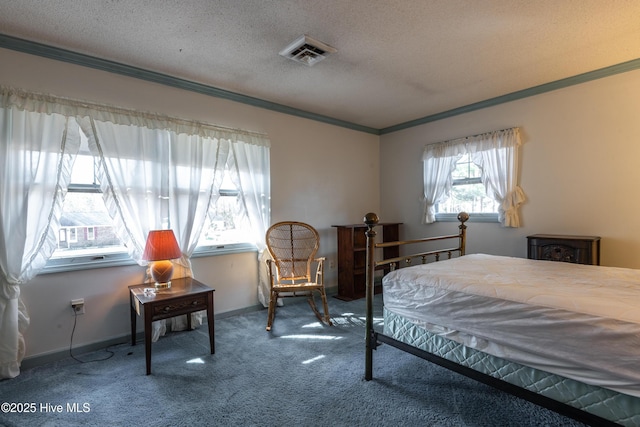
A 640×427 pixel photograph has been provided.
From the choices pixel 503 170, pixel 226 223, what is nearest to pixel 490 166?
pixel 503 170

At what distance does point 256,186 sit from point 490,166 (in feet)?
9.35

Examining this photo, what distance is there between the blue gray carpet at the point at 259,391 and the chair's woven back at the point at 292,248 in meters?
0.93

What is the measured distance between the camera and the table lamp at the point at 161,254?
255cm

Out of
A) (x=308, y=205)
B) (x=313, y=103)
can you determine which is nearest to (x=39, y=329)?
(x=308, y=205)

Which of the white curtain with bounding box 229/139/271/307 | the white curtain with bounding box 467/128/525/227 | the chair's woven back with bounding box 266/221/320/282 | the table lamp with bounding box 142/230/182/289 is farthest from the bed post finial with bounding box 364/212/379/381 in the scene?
the white curtain with bounding box 467/128/525/227

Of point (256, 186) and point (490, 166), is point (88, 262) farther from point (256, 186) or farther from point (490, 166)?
point (490, 166)

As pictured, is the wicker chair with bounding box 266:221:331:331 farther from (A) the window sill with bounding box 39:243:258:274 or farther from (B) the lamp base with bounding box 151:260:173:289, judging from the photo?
(B) the lamp base with bounding box 151:260:173:289

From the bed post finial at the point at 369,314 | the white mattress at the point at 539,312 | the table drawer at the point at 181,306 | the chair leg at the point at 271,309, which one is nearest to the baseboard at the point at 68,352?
the table drawer at the point at 181,306

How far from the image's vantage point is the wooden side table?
2271mm

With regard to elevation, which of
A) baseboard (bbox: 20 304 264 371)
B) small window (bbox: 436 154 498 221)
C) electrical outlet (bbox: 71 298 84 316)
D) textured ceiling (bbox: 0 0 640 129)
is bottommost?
baseboard (bbox: 20 304 264 371)

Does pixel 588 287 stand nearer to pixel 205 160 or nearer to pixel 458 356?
pixel 458 356

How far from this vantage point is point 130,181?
2762mm

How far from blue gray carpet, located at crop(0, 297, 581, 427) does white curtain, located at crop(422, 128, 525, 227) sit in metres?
2.28

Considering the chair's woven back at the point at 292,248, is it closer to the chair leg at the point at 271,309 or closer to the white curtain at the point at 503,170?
the chair leg at the point at 271,309
